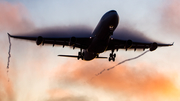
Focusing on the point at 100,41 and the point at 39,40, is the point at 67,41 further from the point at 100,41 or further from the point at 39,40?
the point at 100,41

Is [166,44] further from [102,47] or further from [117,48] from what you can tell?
[102,47]

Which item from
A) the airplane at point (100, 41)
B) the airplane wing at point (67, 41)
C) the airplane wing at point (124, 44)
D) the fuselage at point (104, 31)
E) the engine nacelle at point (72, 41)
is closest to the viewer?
the fuselage at point (104, 31)

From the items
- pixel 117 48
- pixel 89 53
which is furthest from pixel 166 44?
pixel 89 53

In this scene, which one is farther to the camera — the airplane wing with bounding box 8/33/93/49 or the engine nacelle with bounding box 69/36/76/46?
the airplane wing with bounding box 8/33/93/49

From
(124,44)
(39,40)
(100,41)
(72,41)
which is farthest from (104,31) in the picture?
(39,40)

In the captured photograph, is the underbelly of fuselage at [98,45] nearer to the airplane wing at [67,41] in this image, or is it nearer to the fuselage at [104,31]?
the fuselage at [104,31]

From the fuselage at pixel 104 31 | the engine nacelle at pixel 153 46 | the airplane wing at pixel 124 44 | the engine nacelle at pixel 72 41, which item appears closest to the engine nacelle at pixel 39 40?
the engine nacelle at pixel 72 41

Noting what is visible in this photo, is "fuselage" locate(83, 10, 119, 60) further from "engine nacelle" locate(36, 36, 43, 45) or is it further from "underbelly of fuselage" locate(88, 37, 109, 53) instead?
"engine nacelle" locate(36, 36, 43, 45)

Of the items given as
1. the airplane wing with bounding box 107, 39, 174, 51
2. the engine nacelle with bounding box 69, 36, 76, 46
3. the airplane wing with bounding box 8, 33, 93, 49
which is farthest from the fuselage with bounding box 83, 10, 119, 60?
the airplane wing with bounding box 107, 39, 174, 51
